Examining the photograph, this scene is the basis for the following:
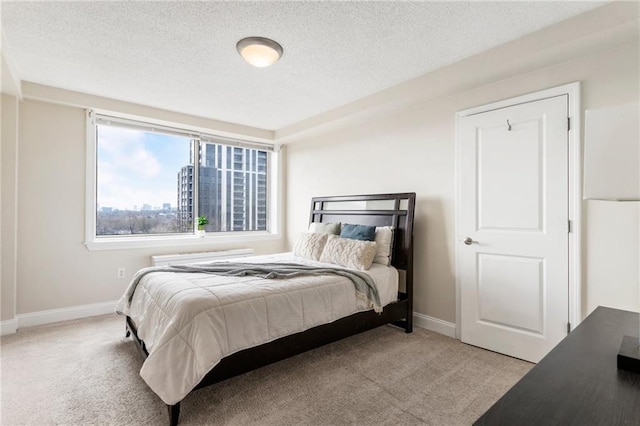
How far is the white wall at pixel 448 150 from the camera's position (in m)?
2.14

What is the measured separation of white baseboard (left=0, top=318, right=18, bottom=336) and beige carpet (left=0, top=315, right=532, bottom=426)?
14cm

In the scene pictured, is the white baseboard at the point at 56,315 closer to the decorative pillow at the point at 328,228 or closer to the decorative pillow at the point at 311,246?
the decorative pillow at the point at 311,246

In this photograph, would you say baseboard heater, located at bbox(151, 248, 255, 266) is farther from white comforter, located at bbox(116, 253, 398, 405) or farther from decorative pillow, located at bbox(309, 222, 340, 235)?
decorative pillow, located at bbox(309, 222, 340, 235)

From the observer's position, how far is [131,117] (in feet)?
12.7

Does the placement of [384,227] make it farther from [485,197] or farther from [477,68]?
[477,68]

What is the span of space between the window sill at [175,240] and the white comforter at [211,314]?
1.35 m

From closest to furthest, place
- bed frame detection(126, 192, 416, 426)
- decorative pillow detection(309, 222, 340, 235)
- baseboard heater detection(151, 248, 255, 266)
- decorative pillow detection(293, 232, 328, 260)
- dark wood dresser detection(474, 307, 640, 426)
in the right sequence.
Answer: dark wood dresser detection(474, 307, 640, 426)
bed frame detection(126, 192, 416, 426)
decorative pillow detection(293, 232, 328, 260)
decorative pillow detection(309, 222, 340, 235)
baseboard heater detection(151, 248, 255, 266)

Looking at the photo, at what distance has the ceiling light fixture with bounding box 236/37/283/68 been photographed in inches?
92.7

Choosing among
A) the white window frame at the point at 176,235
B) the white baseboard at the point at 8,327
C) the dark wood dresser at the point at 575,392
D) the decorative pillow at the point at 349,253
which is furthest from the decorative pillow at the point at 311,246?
the white baseboard at the point at 8,327

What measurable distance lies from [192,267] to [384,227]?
6.45 ft

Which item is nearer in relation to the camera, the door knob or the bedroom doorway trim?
the bedroom doorway trim

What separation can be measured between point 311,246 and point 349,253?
1.88ft

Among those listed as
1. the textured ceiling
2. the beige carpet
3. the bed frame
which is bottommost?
the beige carpet

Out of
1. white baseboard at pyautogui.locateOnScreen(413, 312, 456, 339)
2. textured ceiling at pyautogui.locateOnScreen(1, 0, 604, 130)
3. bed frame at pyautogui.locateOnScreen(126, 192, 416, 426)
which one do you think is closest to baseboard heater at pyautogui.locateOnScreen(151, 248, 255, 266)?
bed frame at pyautogui.locateOnScreen(126, 192, 416, 426)
